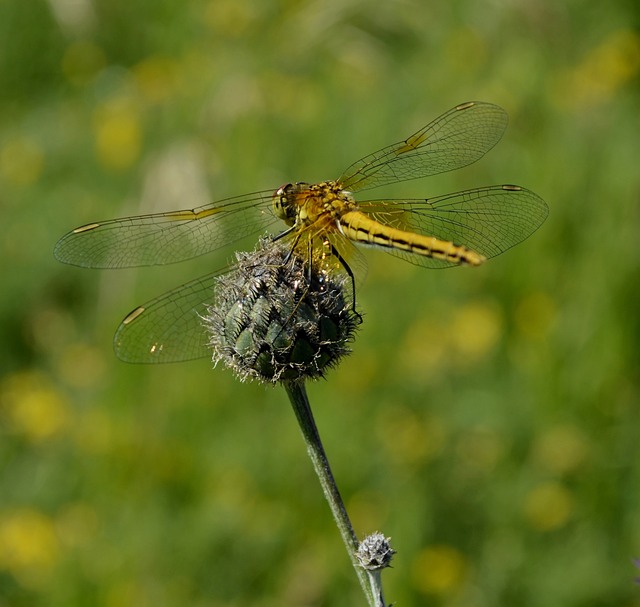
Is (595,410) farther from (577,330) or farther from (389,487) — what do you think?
(389,487)

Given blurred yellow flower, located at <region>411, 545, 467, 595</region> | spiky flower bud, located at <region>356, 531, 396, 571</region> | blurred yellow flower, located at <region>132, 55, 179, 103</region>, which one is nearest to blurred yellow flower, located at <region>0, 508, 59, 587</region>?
blurred yellow flower, located at <region>411, 545, 467, 595</region>

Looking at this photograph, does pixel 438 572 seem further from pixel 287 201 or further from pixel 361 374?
pixel 287 201

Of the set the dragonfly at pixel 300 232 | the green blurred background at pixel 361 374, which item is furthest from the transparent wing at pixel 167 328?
the green blurred background at pixel 361 374

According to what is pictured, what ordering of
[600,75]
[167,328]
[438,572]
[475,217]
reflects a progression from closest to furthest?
[167,328]
[475,217]
[438,572]
[600,75]

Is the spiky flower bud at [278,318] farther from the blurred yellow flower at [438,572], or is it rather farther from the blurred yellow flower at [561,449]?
the blurred yellow flower at [561,449]

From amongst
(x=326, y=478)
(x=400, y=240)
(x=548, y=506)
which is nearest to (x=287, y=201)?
(x=400, y=240)

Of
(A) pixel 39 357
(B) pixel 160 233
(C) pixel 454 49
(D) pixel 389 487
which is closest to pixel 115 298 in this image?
(A) pixel 39 357
